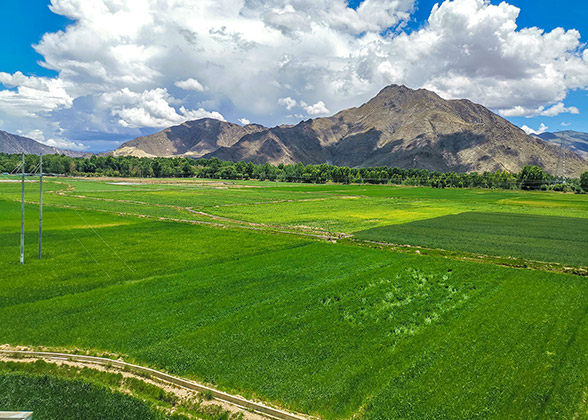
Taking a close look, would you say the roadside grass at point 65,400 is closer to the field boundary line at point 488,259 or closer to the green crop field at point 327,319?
the green crop field at point 327,319

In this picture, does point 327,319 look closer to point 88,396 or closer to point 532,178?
point 88,396

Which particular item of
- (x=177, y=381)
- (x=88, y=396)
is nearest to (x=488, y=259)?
(x=177, y=381)

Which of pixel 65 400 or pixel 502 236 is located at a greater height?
pixel 502 236

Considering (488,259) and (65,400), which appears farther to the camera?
(488,259)

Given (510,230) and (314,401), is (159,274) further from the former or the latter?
(510,230)

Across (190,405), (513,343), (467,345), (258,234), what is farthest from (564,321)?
(258,234)

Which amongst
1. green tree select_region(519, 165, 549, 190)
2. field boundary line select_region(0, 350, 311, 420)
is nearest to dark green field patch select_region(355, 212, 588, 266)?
field boundary line select_region(0, 350, 311, 420)

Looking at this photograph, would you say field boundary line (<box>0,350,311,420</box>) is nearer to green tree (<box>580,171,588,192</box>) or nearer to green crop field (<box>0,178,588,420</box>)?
green crop field (<box>0,178,588,420</box>)
